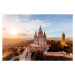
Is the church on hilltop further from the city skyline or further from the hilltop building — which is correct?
the city skyline

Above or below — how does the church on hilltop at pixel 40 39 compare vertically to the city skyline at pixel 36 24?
below

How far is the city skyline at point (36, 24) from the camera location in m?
2.69

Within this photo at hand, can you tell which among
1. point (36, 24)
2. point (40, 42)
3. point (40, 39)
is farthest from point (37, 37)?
point (36, 24)

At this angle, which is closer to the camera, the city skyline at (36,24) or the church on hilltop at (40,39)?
the city skyline at (36,24)

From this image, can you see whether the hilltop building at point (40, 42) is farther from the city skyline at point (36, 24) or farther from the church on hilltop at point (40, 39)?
the city skyline at point (36, 24)

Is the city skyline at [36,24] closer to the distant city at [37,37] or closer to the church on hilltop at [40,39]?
the distant city at [37,37]

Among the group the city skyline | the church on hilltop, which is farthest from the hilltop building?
the city skyline

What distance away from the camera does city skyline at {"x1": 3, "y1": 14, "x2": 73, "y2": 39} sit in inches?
106

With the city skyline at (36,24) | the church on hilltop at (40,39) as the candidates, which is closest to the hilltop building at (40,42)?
the church on hilltop at (40,39)
